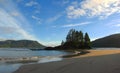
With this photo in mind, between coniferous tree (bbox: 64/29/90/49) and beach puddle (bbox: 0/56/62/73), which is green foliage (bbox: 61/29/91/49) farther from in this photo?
beach puddle (bbox: 0/56/62/73)

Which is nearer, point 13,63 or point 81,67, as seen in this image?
point 81,67

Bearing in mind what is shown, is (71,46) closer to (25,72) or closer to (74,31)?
(74,31)

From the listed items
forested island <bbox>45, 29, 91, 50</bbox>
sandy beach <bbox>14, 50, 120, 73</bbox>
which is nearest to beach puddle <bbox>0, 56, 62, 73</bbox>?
sandy beach <bbox>14, 50, 120, 73</bbox>

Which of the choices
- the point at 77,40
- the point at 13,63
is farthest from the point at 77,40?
the point at 13,63

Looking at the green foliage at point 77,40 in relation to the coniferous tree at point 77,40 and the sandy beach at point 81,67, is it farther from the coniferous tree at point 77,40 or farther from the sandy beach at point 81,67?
the sandy beach at point 81,67

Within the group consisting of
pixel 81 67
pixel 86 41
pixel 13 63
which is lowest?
pixel 81 67

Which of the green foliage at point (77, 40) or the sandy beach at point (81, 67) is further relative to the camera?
the green foliage at point (77, 40)

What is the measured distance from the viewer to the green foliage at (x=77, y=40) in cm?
13938

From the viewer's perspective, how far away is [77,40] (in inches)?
5640

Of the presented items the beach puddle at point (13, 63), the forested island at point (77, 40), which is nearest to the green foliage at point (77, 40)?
the forested island at point (77, 40)

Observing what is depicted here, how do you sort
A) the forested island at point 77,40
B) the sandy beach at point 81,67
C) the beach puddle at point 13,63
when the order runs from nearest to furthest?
the sandy beach at point 81,67 < the beach puddle at point 13,63 < the forested island at point 77,40

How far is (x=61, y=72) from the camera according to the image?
48.9ft

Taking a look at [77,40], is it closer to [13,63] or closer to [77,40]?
[77,40]

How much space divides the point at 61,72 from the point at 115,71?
412 centimetres
